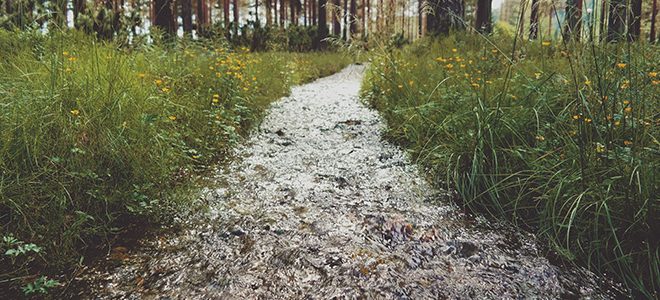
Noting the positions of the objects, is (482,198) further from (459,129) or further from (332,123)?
(332,123)

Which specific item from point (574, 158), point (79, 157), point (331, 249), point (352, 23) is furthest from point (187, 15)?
point (574, 158)

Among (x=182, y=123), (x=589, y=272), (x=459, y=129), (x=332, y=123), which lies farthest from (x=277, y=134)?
(x=589, y=272)

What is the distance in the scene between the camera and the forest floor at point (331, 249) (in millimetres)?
1765

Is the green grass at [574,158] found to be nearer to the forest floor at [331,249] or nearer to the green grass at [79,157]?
the forest floor at [331,249]

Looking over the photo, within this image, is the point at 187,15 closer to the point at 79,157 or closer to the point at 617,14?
the point at 79,157

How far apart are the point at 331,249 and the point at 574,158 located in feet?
4.42

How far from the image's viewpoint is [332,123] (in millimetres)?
5215

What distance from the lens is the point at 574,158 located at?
6.88ft

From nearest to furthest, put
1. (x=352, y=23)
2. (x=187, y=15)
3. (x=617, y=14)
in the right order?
1. (x=617, y=14)
2. (x=187, y=15)
3. (x=352, y=23)

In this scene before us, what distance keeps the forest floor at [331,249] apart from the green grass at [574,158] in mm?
154

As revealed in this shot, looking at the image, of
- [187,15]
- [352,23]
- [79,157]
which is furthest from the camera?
[352,23]

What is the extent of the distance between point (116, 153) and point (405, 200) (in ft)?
5.88

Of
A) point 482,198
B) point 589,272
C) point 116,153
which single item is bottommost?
point 589,272

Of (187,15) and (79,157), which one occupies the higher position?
(187,15)
